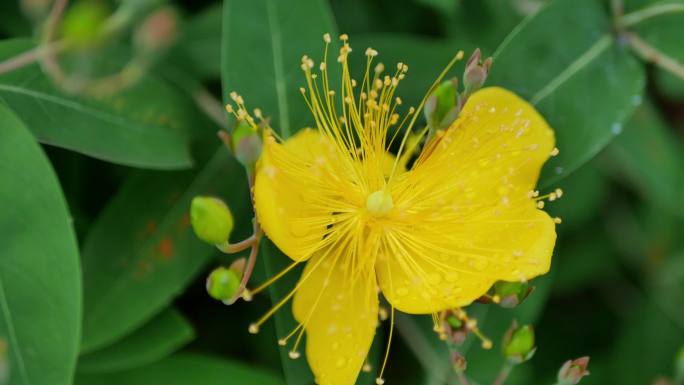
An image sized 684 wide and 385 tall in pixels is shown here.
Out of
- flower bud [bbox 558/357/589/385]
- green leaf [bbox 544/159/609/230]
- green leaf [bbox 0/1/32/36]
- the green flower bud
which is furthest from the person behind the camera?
green leaf [bbox 544/159/609/230]

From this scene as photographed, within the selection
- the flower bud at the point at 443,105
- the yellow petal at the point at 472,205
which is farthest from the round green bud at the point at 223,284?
the flower bud at the point at 443,105

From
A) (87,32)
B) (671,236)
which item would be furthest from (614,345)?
(87,32)

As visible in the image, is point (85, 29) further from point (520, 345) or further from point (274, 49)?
point (520, 345)

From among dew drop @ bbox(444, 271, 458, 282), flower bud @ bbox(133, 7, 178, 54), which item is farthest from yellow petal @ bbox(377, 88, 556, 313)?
A: flower bud @ bbox(133, 7, 178, 54)

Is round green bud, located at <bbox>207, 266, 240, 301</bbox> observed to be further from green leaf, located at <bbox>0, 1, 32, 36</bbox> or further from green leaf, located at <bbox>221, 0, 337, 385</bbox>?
green leaf, located at <bbox>0, 1, 32, 36</bbox>

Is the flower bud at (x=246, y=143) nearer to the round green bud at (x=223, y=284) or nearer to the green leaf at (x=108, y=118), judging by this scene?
the round green bud at (x=223, y=284)

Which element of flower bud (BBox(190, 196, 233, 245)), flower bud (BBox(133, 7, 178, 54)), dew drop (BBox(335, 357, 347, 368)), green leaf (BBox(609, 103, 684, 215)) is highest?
green leaf (BBox(609, 103, 684, 215))
